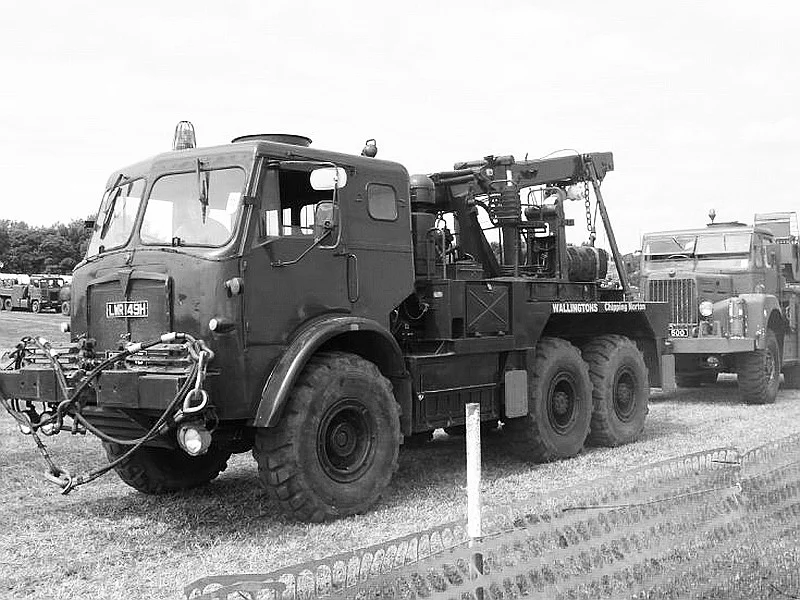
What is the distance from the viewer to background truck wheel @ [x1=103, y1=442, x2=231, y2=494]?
6.93 metres

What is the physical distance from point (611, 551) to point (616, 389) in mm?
5220

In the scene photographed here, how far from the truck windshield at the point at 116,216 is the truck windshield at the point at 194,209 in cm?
20

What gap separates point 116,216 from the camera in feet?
22.5

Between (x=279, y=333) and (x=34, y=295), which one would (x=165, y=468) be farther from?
(x=34, y=295)

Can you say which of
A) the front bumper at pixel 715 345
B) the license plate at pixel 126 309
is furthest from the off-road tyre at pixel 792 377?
the license plate at pixel 126 309

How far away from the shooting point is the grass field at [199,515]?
5.11 meters

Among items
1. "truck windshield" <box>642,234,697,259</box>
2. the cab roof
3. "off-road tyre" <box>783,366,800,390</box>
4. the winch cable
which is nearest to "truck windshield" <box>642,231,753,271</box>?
"truck windshield" <box>642,234,697,259</box>

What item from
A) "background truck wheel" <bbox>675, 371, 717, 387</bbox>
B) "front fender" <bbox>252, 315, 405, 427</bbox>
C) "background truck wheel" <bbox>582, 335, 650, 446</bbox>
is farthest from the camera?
"background truck wheel" <bbox>675, 371, 717, 387</bbox>

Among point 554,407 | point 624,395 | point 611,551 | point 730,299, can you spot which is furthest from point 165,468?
point 730,299

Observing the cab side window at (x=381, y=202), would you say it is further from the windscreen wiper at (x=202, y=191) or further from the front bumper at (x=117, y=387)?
the front bumper at (x=117, y=387)

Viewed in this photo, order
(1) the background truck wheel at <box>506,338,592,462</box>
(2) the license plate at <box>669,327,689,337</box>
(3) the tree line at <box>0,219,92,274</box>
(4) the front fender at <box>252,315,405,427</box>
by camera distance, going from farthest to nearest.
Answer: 1. (3) the tree line at <box>0,219,92,274</box>
2. (2) the license plate at <box>669,327,689,337</box>
3. (1) the background truck wheel at <box>506,338,592,462</box>
4. (4) the front fender at <box>252,315,405,427</box>

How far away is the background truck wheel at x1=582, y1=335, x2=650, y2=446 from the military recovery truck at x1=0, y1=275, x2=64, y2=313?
4001 cm

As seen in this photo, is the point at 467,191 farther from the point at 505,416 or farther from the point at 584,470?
the point at 584,470

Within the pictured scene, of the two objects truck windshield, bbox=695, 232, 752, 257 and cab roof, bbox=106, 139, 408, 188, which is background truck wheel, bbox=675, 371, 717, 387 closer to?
truck windshield, bbox=695, 232, 752, 257
